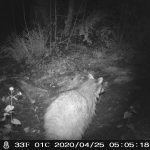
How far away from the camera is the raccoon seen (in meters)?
3.79

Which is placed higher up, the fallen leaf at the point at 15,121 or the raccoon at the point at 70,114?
the raccoon at the point at 70,114

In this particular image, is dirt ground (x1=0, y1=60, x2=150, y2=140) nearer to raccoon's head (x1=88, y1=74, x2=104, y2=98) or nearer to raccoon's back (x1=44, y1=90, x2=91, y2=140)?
raccoon's head (x1=88, y1=74, x2=104, y2=98)

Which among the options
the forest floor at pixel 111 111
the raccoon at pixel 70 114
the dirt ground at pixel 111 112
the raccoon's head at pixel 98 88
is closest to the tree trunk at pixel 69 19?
the forest floor at pixel 111 111

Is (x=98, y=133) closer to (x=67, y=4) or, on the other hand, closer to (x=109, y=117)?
(x=109, y=117)

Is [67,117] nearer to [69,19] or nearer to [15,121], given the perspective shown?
[15,121]

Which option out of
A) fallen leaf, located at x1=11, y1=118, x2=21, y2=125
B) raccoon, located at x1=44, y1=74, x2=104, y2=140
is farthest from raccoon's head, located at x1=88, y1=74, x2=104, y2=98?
fallen leaf, located at x1=11, y1=118, x2=21, y2=125

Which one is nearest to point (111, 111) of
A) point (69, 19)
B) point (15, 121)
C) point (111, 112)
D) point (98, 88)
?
point (111, 112)

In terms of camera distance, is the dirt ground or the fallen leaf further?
the fallen leaf

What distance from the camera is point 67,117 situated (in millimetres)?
4008

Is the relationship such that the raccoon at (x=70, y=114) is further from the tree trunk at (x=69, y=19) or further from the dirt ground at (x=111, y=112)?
the tree trunk at (x=69, y=19)

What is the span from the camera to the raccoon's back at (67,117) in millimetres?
3785

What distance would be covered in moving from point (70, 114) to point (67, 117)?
9 cm

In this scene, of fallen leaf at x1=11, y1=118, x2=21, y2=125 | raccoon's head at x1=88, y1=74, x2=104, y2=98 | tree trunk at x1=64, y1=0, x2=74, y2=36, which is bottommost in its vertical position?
fallen leaf at x1=11, y1=118, x2=21, y2=125

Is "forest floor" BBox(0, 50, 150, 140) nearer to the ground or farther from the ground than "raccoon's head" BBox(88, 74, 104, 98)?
nearer to the ground
